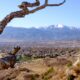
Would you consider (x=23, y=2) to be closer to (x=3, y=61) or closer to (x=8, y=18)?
(x=8, y=18)

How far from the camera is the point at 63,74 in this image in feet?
53.5

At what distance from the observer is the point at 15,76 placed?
20000 millimetres

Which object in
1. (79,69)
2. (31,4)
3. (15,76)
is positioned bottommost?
(15,76)

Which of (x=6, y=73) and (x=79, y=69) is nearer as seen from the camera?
(x=79, y=69)

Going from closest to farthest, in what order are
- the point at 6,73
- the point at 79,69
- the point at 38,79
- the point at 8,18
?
the point at 8,18 < the point at 79,69 < the point at 38,79 < the point at 6,73

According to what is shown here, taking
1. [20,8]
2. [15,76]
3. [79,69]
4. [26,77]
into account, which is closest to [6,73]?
[15,76]

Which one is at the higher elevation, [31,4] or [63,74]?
[31,4]

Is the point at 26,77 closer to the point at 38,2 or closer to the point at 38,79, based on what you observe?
the point at 38,79

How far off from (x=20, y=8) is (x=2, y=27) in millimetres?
864

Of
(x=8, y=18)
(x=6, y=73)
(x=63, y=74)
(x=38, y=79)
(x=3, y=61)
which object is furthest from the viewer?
(x=6, y=73)

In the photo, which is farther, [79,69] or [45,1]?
[79,69]

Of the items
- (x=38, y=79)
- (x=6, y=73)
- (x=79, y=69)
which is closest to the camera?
(x=79, y=69)

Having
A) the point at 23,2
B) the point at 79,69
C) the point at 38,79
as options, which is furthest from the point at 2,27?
the point at 38,79

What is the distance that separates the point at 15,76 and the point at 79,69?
5.86 meters
